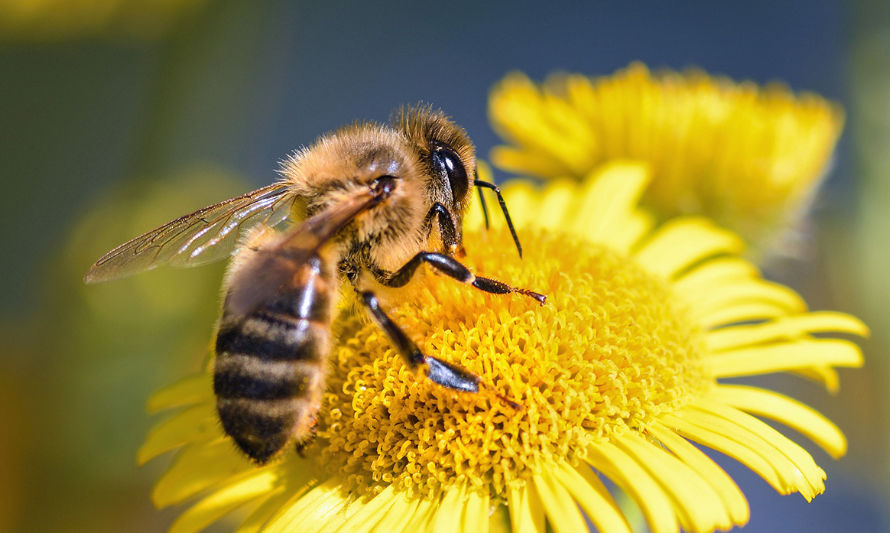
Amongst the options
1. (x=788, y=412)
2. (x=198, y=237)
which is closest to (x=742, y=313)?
(x=788, y=412)

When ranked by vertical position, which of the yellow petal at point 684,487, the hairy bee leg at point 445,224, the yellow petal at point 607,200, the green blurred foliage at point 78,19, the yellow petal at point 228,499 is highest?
the green blurred foliage at point 78,19

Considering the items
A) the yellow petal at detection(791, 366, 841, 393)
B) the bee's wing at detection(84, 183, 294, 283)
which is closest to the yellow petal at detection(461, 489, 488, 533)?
the bee's wing at detection(84, 183, 294, 283)

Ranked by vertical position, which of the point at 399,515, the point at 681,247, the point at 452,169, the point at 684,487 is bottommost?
the point at 684,487

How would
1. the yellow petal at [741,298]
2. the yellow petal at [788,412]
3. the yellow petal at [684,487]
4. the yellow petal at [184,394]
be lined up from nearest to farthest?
the yellow petal at [684,487], the yellow petal at [788,412], the yellow petal at [184,394], the yellow petal at [741,298]

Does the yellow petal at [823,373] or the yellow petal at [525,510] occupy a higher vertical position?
the yellow petal at [823,373]

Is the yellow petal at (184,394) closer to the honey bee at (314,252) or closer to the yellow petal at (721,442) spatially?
the honey bee at (314,252)

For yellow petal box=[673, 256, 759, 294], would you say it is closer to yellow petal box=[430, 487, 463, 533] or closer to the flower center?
the flower center

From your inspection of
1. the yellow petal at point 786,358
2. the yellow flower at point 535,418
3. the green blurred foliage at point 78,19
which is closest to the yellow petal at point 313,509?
the yellow flower at point 535,418

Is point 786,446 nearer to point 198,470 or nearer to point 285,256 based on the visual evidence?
point 285,256
